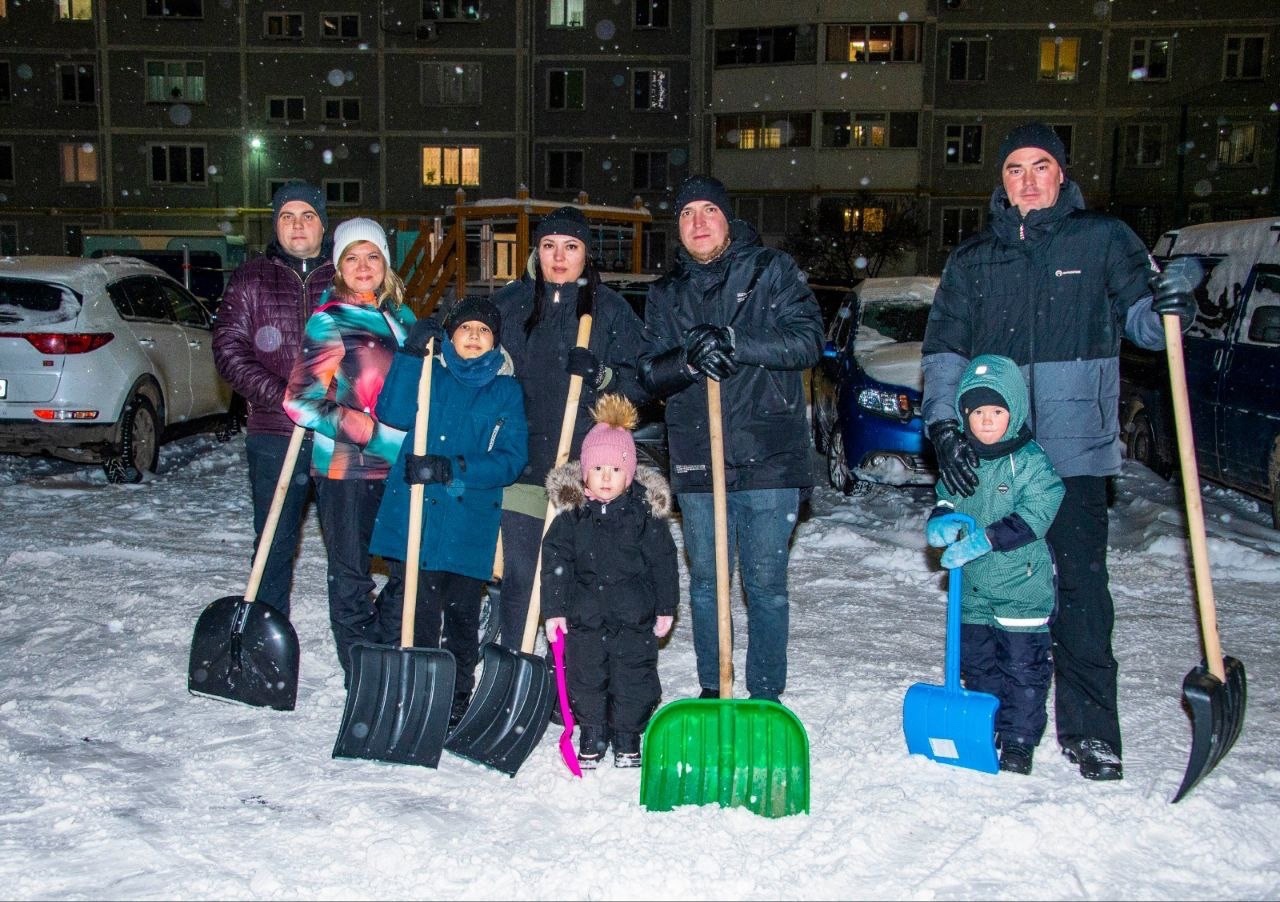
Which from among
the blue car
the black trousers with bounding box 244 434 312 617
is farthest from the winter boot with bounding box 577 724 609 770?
the blue car

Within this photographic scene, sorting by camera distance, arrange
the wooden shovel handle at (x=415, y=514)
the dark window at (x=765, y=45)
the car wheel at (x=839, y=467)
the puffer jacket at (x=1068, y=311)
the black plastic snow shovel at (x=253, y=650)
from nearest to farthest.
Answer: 1. the puffer jacket at (x=1068, y=311)
2. the wooden shovel handle at (x=415, y=514)
3. the black plastic snow shovel at (x=253, y=650)
4. the car wheel at (x=839, y=467)
5. the dark window at (x=765, y=45)

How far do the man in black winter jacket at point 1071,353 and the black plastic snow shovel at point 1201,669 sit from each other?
147 mm

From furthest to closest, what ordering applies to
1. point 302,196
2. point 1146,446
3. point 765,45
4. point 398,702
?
point 765,45
point 1146,446
point 302,196
point 398,702

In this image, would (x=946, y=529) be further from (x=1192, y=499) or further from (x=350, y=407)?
(x=350, y=407)

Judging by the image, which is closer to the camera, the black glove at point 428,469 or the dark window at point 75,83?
the black glove at point 428,469

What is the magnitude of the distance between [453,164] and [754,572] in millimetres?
32827

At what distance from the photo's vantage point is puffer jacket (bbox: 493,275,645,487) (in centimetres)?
441

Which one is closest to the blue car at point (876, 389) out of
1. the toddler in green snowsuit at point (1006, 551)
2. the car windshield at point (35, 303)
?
the toddler in green snowsuit at point (1006, 551)

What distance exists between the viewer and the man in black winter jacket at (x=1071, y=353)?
12.1 feet

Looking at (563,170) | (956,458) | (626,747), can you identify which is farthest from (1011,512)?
(563,170)

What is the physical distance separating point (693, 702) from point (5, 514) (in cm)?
659

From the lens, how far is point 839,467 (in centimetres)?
925

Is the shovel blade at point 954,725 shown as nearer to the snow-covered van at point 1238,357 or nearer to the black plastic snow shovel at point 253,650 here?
the black plastic snow shovel at point 253,650

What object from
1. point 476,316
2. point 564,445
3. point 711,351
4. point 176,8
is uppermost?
point 176,8
